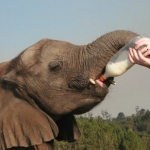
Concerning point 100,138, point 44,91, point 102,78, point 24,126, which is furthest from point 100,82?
point 100,138

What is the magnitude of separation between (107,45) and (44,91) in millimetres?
769

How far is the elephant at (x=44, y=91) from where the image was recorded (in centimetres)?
462

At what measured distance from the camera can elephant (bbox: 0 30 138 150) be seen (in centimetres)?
462

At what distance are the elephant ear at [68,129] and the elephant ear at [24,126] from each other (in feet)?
1.38

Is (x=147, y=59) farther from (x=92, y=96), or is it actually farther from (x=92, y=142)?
(x=92, y=142)

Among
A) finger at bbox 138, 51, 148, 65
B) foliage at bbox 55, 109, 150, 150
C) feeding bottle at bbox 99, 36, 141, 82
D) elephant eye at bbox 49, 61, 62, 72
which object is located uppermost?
finger at bbox 138, 51, 148, 65

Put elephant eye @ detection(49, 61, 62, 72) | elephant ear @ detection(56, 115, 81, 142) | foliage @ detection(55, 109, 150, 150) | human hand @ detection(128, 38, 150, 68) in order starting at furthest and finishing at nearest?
1. foliage @ detection(55, 109, 150, 150)
2. elephant ear @ detection(56, 115, 81, 142)
3. elephant eye @ detection(49, 61, 62, 72)
4. human hand @ detection(128, 38, 150, 68)

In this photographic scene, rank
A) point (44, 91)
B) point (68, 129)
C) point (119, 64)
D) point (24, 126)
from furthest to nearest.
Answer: point (68, 129) → point (44, 91) → point (24, 126) → point (119, 64)

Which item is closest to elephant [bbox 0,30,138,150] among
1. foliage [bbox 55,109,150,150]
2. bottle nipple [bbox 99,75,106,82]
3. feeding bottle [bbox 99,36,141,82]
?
bottle nipple [bbox 99,75,106,82]

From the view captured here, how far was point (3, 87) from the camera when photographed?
16.3 feet

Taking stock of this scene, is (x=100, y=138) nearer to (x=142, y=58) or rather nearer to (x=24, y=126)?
(x=24, y=126)

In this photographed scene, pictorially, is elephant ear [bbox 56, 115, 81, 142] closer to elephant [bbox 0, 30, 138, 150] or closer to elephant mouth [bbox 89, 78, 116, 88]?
elephant [bbox 0, 30, 138, 150]

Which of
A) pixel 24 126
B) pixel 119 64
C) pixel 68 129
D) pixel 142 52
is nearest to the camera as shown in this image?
pixel 142 52

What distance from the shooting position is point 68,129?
5.19 meters
